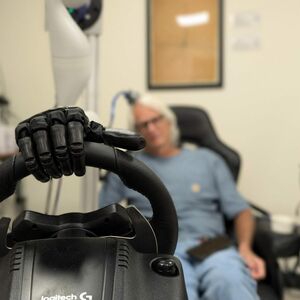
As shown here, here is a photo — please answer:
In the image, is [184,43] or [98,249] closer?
[98,249]

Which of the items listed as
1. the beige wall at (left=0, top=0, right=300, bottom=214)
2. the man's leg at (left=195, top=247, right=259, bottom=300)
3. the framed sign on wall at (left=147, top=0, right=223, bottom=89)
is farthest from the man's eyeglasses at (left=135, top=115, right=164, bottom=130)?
the man's leg at (left=195, top=247, right=259, bottom=300)

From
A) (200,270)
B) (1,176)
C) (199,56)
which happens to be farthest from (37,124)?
(199,56)

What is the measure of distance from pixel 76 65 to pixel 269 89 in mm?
1513

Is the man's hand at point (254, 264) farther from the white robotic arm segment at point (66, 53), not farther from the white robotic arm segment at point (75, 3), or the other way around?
the white robotic arm segment at point (75, 3)

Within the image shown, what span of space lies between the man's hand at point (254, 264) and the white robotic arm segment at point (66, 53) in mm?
898

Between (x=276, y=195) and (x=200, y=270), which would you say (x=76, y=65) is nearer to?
(x=200, y=270)

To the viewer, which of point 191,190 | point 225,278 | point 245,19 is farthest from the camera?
point 245,19

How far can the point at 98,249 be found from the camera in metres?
0.51

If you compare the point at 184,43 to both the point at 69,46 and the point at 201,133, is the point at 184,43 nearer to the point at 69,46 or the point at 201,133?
the point at 201,133

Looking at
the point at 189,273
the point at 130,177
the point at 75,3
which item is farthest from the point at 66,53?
the point at 189,273

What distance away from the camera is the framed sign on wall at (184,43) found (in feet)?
7.31

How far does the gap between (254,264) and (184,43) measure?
1295 millimetres

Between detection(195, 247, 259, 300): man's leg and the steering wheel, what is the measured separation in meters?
0.77

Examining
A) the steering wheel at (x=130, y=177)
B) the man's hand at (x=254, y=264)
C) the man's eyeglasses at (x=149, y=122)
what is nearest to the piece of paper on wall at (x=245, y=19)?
the man's eyeglasses at (x=149, y=122)
